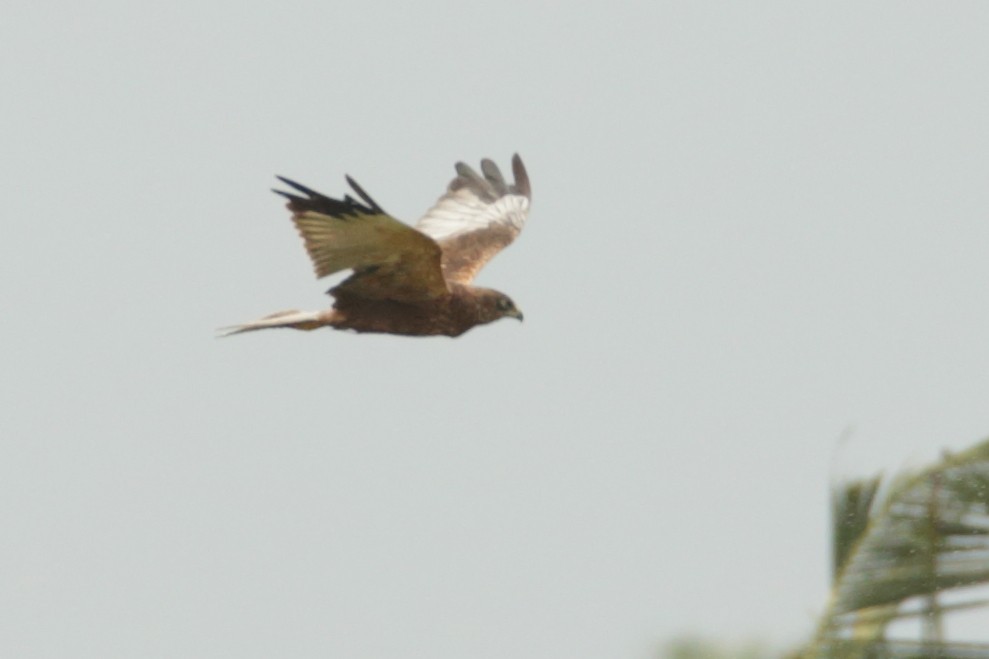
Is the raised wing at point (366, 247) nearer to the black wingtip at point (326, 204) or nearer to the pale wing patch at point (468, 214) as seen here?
the black wingtip at point (326, 204)

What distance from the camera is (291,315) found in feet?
27.9

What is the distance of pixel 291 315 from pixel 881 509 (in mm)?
4871

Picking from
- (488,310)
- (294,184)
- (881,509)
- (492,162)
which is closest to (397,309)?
(488,310)

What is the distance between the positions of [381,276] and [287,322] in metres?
0.68

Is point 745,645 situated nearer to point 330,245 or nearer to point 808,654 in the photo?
point 808,654

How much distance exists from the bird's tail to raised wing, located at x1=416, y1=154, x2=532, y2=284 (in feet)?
4.21

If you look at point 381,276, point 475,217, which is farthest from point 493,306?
point 475,217

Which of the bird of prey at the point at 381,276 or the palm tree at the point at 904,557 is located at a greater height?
the bird of prey at the point at 381,276

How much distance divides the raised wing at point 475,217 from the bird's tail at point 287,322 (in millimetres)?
1283

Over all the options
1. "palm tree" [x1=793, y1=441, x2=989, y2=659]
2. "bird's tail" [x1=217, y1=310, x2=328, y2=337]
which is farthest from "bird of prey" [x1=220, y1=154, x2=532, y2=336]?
"palm tree" [x1=793, y1=441, x2=989, y2=659]

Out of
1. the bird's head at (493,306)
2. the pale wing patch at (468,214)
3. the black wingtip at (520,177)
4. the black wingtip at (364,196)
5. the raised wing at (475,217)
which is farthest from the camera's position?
the black wingtip at (520,177)

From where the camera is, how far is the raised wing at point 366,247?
744cm

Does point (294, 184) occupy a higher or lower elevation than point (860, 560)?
higher

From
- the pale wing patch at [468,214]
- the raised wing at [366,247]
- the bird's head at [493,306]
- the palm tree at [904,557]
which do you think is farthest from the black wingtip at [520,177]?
the palm tree at [904,557]
